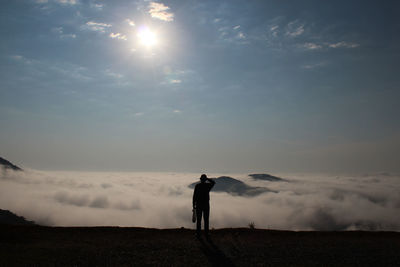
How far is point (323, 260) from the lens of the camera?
8.33 metres

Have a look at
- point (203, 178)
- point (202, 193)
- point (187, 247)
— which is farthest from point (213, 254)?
point (203, 178)

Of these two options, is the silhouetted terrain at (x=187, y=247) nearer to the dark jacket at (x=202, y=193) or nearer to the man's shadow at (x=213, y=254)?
the man's shadow at (x=213, y=254)

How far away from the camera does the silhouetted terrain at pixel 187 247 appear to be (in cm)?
798

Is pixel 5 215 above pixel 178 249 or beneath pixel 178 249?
beneath

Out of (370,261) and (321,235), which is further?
(321,235)

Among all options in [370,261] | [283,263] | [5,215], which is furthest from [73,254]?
[5,215]

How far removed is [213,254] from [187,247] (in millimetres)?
1234

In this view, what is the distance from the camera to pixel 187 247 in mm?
9492

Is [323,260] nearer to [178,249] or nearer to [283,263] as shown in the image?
[283,263]

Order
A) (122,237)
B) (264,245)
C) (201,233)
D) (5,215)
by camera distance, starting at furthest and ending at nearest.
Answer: (5,215)
(201,233)
(122,237)
(264,245)

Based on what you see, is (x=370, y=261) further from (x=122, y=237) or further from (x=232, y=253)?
(x=122, y=237)

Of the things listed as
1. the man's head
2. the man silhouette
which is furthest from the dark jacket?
the man's head

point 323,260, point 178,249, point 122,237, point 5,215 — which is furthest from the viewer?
point 5,215

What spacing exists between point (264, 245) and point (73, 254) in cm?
675
